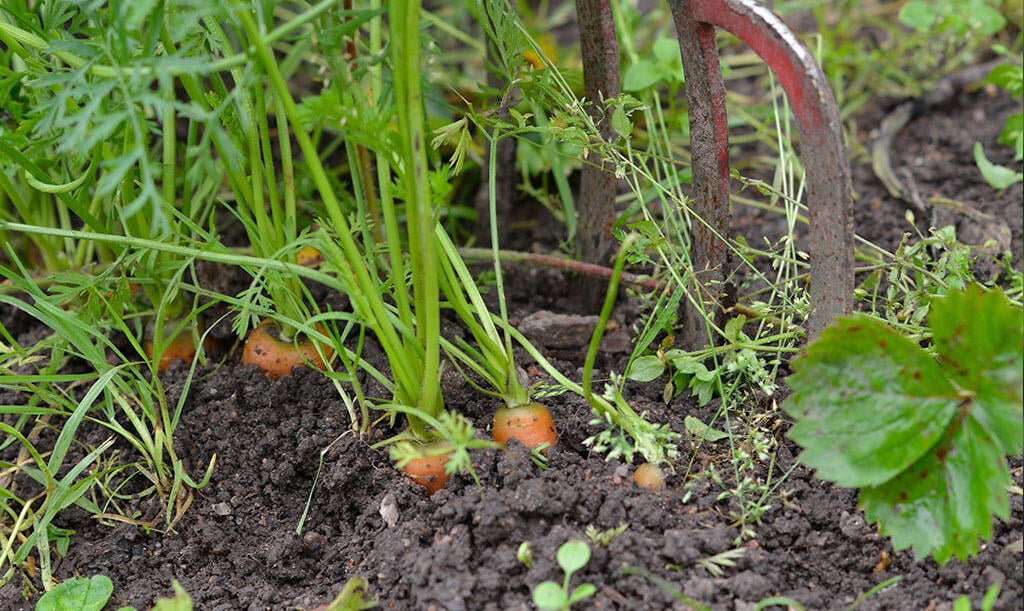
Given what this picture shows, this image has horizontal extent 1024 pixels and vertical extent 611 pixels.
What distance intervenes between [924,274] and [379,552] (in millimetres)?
945

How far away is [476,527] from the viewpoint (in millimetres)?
1232

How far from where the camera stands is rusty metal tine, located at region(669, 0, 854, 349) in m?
1.20

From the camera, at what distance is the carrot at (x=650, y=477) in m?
1.31

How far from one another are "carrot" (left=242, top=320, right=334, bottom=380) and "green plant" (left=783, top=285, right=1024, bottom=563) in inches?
31.1

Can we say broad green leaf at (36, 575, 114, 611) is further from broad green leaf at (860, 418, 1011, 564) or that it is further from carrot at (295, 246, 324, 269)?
broad green leaf at (860, 418, 1011, 564)

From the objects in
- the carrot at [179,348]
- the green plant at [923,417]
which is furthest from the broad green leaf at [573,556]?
the carrot at [179,348]

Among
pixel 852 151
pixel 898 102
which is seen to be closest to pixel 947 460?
pixel 852 151

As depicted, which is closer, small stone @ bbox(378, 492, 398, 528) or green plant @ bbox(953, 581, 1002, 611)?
green plant @ bbox(953, 581, 1002, 611)

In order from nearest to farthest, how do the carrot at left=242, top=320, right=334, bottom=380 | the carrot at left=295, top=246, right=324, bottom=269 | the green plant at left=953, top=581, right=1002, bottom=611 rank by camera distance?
the green plant at left=953, top=581, right=1002, bottom=611 < the carrot at left=242, top=320, right=334, bottom=380 < the carrot at left=295, top=246, right=324, bottom=269

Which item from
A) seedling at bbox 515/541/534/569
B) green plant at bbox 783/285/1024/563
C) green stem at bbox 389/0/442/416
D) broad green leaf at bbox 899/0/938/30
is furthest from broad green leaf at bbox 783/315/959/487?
broad green leaf at bbox 899/0/938/30

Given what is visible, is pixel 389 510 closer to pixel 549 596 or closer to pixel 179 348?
pixel 549 596

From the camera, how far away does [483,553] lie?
1.21 m

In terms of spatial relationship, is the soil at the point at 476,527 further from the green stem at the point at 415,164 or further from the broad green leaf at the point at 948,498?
the green stem at the point at 415,164

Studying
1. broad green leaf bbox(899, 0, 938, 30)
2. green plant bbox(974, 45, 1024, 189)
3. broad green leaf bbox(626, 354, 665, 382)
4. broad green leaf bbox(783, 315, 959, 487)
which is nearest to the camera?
broad green leaf bbox(783, 315, 959, 487)
